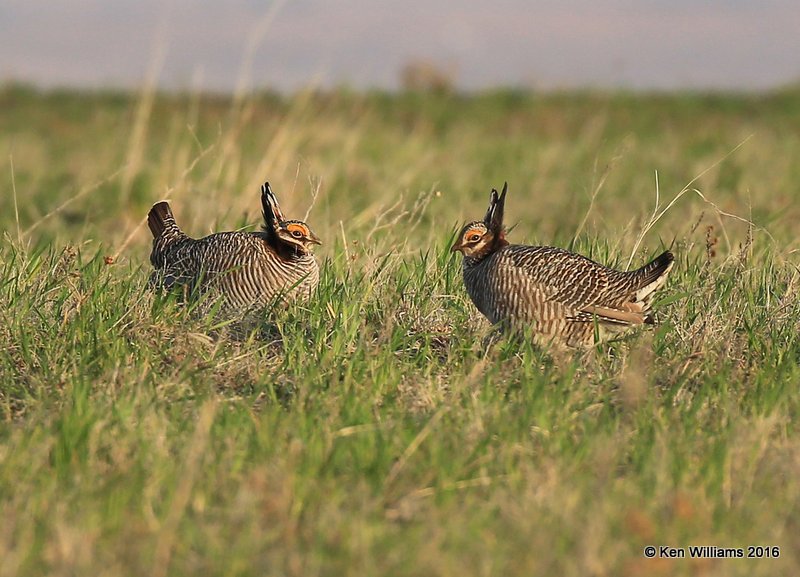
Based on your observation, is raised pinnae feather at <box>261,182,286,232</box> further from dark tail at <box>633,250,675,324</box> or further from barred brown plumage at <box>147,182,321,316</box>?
dark tail at <box>633,250,675,324</box>

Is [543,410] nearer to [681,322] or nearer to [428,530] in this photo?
[428,530]

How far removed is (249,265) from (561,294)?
128 centimetres

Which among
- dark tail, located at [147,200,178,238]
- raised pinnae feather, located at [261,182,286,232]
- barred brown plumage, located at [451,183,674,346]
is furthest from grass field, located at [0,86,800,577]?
raised pinnae feather, located at [261,182,286,232]

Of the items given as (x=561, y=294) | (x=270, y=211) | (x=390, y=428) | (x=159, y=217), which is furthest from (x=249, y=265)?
(x=390, y=428)

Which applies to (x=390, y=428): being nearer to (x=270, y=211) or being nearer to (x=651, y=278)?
(x=651, y=278)

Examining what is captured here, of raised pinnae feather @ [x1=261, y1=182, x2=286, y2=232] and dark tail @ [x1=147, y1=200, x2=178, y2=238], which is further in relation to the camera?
dark tail @ [x1=147, y1=200, x2=178, y2=238]

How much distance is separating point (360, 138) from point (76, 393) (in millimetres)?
10135

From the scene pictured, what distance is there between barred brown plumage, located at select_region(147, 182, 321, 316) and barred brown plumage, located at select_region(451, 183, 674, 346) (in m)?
0.82

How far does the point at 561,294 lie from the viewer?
15.8ft

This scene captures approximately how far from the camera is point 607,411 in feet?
13.0

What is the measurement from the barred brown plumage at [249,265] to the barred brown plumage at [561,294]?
0.82m

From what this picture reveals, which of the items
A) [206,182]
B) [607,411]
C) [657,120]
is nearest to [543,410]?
[607,411]

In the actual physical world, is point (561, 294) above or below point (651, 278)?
below

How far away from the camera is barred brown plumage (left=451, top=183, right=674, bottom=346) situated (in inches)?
189
